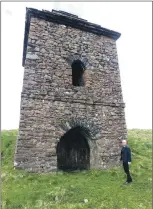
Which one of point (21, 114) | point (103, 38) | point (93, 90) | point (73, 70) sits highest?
point (103, 38)

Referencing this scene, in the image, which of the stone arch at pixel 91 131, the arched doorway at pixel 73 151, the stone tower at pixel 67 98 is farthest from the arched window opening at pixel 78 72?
the arched doorway at pixel 73 151

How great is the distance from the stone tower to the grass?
72 centimetres

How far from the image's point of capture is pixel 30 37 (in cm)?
1029

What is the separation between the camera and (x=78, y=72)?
1173cm

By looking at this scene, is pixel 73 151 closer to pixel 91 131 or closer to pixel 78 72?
pixel 91 131

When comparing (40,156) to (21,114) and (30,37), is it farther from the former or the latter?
(30,37)

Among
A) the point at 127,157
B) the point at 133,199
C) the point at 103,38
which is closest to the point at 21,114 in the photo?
the point at 127,157

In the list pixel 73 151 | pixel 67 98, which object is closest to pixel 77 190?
pixel 73 151

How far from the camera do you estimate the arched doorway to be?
1062cm

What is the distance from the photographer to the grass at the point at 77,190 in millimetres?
6246

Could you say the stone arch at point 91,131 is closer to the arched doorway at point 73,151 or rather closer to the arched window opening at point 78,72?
the arched doorway at point 73,151

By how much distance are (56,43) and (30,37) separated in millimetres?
1263

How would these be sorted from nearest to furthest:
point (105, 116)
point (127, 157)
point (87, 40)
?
1. point (127, 157)
2. point (105, 116)
3. point (87, 40)

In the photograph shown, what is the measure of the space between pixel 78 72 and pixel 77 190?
20.5 ft
